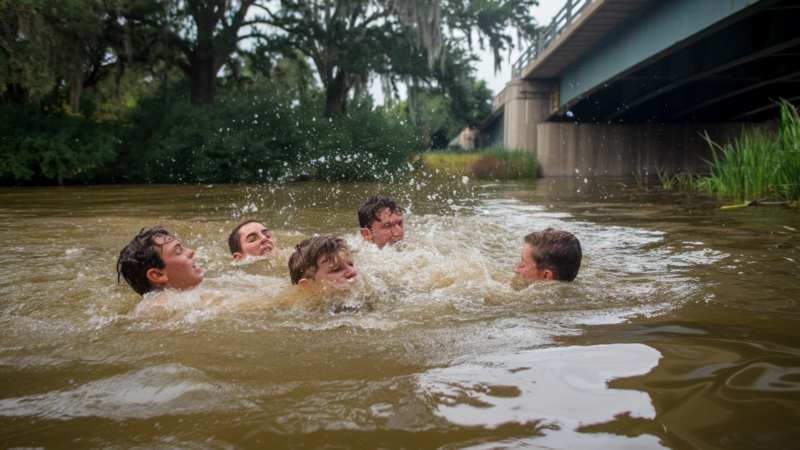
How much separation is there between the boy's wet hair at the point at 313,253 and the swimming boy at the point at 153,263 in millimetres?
978

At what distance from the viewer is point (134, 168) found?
934 inches

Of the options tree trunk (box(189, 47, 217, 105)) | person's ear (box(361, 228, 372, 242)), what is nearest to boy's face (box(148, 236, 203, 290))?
→ person's ear (box(361, 228, 372, 242))

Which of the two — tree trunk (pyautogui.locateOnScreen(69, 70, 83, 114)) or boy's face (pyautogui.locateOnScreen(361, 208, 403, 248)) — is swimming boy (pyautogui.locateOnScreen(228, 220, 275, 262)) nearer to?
boy's face (pyautogui.locateOnScreen(361, 208, 403, 248))

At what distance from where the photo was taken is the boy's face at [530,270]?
15.9 feet

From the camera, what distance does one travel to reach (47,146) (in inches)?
854

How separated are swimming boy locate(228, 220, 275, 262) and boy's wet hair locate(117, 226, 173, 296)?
155cm

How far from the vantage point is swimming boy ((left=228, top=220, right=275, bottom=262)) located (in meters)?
6.12

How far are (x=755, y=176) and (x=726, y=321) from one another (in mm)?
7118

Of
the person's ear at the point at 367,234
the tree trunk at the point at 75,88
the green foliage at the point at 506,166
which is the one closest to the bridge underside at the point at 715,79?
the green foliage at the point at 506,166

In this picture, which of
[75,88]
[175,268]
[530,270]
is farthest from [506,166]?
[175,268]

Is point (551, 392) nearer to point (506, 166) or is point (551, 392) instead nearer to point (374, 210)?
point (374, 210)

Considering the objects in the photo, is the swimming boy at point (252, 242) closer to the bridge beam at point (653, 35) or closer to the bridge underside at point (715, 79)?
the bridge underside at point (715, 79)

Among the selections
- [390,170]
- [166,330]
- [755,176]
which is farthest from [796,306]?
[390,170]

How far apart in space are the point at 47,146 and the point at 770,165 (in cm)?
2217
